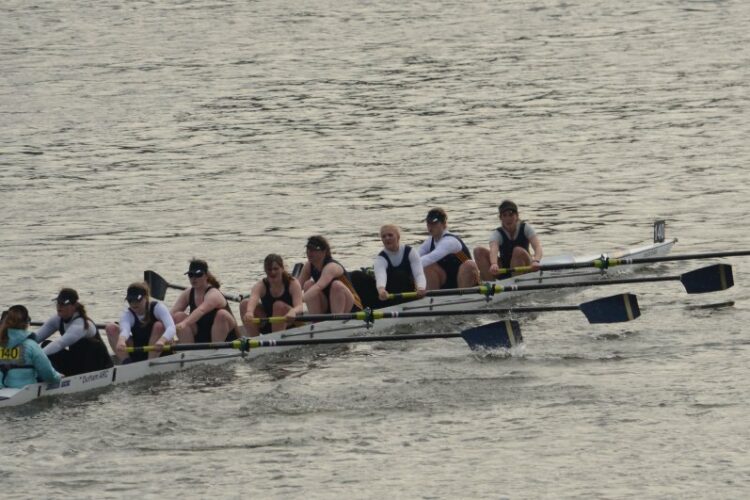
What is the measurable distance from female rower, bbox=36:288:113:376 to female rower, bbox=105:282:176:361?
364 millimetres

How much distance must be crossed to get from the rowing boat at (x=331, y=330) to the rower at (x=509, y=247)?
12.9 inches

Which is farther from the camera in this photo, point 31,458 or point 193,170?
point 193,170

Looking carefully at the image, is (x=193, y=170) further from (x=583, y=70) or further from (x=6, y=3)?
(x=6, y=3)

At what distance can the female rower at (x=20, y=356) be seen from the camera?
19328 millimetres

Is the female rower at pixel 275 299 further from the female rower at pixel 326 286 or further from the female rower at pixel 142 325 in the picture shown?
the female rower at pixel 142 325

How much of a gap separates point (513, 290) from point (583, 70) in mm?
30847

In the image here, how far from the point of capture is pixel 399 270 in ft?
77.5

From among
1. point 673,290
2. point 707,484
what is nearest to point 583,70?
point 673,290

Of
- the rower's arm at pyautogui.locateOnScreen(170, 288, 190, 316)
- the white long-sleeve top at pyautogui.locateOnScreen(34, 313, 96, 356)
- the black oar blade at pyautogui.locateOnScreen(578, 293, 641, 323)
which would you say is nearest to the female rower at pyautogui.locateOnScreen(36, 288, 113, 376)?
the white long-sleeve top at pyautogui.locateOnScreen(34, 313, 96, 356)

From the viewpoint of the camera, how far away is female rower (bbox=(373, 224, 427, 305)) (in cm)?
2333

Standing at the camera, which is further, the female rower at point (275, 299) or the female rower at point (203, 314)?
the female rower at point (275, 299)

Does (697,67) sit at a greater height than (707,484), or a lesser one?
greater

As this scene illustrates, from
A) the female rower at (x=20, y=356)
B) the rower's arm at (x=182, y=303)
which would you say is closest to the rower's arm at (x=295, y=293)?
the rower's arm at (x=182, y=303)

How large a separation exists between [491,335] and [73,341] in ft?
18.6
